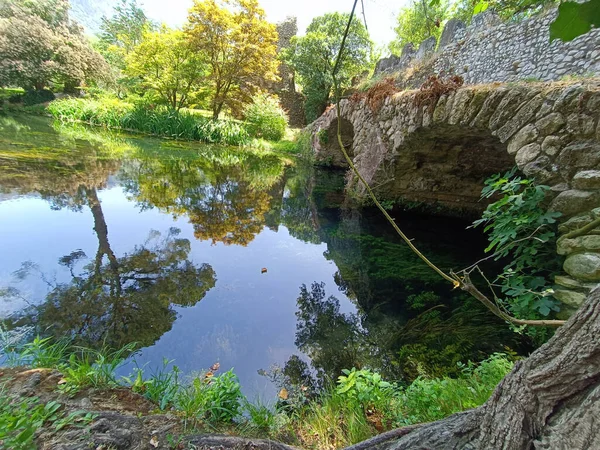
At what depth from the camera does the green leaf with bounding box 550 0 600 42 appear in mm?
556

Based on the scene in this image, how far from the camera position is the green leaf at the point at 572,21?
0.56 m

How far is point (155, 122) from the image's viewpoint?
43.0 feet

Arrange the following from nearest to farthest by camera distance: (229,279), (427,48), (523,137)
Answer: (523,137), (229,279), (427,48)

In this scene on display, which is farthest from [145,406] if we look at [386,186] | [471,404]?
[386,186]

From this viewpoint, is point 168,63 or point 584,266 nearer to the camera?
point 584,266

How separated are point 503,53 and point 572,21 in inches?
268

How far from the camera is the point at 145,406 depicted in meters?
1.60

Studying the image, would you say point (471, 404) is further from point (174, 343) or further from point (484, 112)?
point (484, 112)

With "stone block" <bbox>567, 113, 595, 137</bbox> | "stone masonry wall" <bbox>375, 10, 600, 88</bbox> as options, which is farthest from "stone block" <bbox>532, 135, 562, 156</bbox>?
"stone masonry wall" <bbox>375, 10, 600, 88</bbox>

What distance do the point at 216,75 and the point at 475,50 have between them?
1038 centimetres

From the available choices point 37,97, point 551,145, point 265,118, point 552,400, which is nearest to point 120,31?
point 37,97

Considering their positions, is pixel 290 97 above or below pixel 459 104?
above

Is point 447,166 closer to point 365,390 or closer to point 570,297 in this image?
point 570,297

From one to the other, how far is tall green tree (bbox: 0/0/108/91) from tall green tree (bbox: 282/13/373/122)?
10474 mm
